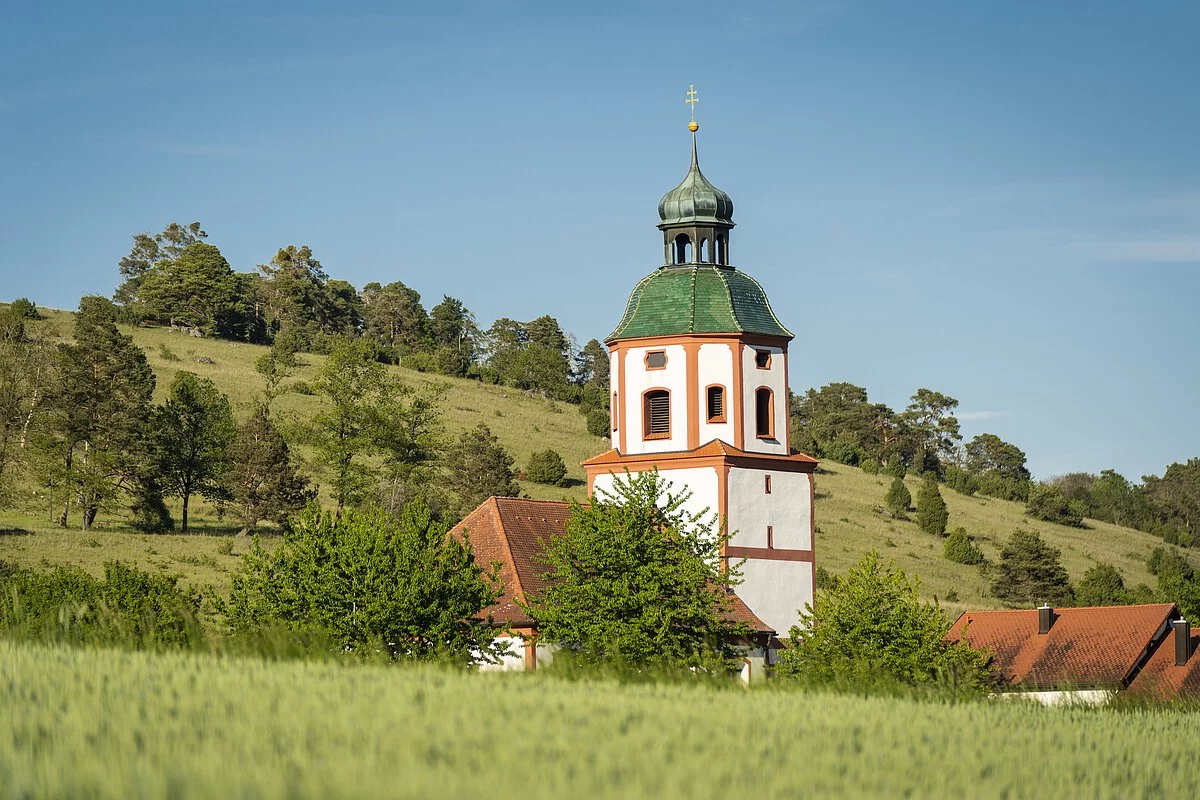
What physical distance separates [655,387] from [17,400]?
3240cm

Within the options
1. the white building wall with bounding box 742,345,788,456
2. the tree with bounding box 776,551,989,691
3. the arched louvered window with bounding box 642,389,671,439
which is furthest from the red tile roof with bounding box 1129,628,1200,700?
the arched louvered window with bounding box 642,389,671,439

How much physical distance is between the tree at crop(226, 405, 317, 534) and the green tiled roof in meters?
25.0

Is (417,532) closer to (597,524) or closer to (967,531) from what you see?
(597,524)

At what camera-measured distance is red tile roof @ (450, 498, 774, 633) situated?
3725 cm

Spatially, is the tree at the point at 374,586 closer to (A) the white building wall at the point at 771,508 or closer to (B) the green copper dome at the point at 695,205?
(A) the white building wall at the point at 771,508

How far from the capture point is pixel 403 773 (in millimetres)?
5961

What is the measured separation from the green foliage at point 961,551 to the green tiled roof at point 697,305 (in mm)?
46116

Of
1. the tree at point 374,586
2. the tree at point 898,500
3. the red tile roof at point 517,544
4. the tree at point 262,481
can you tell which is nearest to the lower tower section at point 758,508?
the red tile roof at point 517,544

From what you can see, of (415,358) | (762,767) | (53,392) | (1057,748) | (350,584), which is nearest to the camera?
(762,767)

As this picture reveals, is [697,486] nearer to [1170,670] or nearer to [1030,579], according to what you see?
[1170,670]

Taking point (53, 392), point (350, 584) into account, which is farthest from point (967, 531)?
point (350, 584)

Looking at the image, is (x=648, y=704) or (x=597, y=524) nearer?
(x=648, y=704)

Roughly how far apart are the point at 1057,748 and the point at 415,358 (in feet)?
377

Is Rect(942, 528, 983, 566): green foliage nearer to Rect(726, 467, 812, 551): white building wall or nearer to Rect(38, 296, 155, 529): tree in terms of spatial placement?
Rect(38, 296, 155, 529): tree
